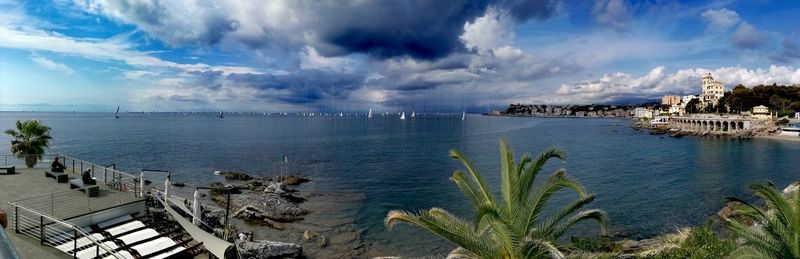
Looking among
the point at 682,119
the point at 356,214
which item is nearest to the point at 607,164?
the point at 356,214

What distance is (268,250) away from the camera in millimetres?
21312

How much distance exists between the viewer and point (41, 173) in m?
21.5

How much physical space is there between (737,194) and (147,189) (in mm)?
45163

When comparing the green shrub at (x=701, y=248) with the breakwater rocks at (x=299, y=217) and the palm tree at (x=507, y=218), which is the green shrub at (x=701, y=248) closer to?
the palm tree at (x=507, y=218)

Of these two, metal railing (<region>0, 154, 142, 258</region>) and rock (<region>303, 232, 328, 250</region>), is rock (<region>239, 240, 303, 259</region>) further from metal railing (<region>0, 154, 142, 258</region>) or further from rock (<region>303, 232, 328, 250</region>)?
metal railing (<region>0, 154, 142, 258</region>)

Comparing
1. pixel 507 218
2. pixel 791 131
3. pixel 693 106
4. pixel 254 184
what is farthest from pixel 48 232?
pixel 693 106

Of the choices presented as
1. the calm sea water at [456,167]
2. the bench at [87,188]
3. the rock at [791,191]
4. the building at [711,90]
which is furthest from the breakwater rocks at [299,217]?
the building at [711,90]

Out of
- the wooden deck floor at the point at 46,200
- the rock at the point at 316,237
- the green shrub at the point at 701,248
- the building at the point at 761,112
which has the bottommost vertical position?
the rock at the point at 316,237

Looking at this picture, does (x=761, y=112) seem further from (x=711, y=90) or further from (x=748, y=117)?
(x=711, y=90)

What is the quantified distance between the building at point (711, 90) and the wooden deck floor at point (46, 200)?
727 ft

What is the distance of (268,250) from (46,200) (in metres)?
9.19

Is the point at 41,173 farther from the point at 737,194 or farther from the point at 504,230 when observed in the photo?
the point at 737,194

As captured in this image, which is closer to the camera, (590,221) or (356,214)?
(590,221)

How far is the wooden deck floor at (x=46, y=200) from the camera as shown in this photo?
11.4 meters
